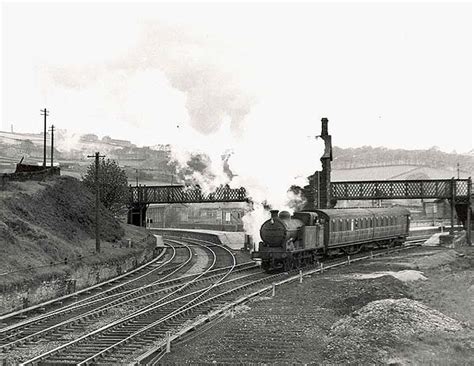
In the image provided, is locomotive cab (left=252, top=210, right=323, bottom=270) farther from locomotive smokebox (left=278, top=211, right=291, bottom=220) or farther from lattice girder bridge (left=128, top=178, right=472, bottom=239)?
lattice girder bridge (left=128, top=178, right=472, bottom=239)

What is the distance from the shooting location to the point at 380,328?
15.6 metres

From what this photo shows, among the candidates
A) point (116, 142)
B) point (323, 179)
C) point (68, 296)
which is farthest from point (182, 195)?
point (116, 142)

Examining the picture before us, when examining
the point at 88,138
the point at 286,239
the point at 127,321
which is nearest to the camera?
the point at 127,321

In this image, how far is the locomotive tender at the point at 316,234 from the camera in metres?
26.9

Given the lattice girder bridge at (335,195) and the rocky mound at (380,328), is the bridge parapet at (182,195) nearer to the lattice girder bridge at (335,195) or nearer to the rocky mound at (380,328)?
the lattice girder bridge at (335,195)

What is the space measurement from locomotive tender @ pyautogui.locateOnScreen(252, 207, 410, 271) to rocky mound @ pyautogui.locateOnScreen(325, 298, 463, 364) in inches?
363

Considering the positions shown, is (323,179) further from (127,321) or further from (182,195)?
(127,321)

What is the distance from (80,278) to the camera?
25938mm

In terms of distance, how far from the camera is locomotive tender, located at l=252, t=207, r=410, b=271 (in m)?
26.9

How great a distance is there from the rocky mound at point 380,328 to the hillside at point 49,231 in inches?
500

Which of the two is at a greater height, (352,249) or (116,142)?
(116,142)

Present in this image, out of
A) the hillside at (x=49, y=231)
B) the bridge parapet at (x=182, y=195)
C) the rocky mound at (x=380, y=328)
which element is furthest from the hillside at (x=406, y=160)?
the rocky mound at (x=380, y=328)

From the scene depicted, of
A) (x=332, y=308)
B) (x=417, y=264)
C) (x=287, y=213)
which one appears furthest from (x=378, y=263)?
(x=332, y=308)

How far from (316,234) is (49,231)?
49.1 feet
